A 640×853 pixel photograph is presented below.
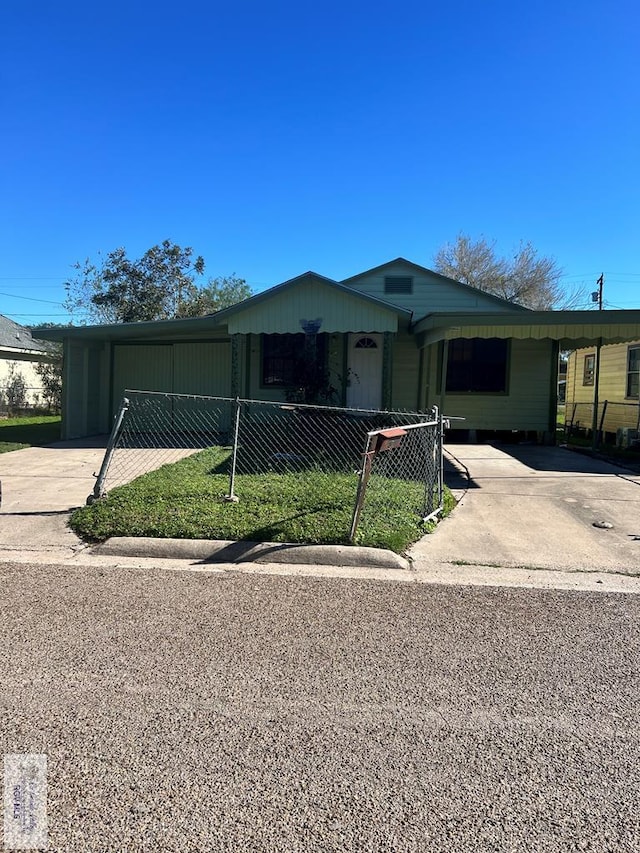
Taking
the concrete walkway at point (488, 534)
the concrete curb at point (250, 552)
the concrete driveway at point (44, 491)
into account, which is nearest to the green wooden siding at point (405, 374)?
the concrete walkway at point (488, 534)

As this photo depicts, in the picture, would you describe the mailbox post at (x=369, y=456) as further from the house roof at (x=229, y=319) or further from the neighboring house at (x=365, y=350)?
the house roof at (x=229, y=319)

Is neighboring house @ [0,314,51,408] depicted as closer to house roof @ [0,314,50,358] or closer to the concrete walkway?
house roof @ [0,314,50,358]

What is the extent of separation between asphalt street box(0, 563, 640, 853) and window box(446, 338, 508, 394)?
1017cm

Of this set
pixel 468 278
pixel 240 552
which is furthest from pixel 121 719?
pixel 468 278

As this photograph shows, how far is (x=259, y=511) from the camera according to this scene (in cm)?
643

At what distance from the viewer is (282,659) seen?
338 centimetres

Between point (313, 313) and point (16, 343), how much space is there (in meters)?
18.5

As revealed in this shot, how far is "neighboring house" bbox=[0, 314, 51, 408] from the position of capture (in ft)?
81.0

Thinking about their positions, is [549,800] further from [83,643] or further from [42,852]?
[83,643]

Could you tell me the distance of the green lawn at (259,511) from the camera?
18.7 feet

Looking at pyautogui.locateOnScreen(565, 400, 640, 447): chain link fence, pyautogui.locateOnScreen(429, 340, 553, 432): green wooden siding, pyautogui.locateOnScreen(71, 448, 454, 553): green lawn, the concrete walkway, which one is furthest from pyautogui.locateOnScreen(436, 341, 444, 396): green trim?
pyautogui.locateOnScreen(71, 448, 454, 553): green lawn

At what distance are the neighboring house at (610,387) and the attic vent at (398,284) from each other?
4.96 metres

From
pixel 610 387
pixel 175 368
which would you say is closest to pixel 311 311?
pixel 175 368

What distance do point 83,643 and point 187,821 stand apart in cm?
173
